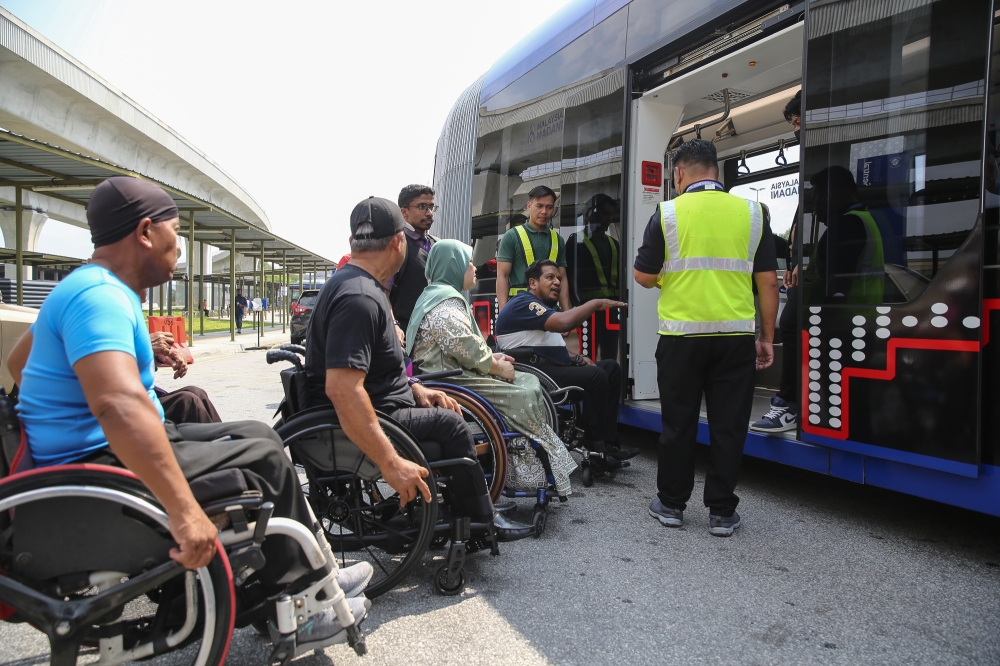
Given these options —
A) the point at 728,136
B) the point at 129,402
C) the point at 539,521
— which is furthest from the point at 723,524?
the point at 728,136

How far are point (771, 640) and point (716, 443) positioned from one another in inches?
45.9

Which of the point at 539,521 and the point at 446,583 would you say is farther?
the point at 539,521

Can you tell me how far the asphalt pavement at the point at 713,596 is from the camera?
209 centimetres

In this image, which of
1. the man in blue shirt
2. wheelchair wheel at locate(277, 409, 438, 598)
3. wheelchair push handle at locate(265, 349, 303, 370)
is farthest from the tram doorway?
wheelchair push handle at locate(265, 349, 303, 370)

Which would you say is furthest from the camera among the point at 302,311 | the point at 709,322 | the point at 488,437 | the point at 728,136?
the point at 302,311

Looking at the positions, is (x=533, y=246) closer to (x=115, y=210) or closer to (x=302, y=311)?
(x=115, y=210)

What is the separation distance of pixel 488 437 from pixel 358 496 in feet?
2.51

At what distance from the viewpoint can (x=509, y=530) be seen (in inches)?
114

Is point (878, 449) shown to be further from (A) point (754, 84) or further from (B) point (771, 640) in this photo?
(A) point (754, 84)

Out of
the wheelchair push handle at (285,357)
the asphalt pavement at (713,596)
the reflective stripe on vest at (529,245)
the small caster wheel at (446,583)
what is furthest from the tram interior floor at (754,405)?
the wheelchair push handle at (285,357)

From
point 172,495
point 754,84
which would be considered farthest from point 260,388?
point 172,495

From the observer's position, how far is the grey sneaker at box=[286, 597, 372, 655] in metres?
1.83

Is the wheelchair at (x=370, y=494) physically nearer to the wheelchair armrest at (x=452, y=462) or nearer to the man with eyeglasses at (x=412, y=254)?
the wheelchair armrest at (x=452, y=462)

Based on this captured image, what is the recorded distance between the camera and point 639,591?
2529mm
